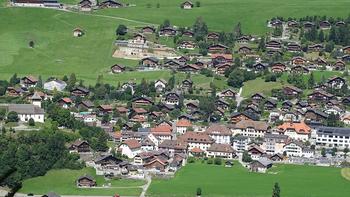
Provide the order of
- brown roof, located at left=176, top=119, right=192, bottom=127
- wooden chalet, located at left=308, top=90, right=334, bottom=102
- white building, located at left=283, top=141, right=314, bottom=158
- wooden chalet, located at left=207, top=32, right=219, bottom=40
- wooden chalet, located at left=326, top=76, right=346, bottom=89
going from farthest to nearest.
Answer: wooden chalet, located at left=207, top=32, right=219, bottom=40, wooden chalet, located at left=326, top=76, right=346, bottom=89, wooden chalet, located at left=308, top=90, right=334, bottom=102, brown roof, located at left=176, top=119, right=192, bottom=127, white building, located at left=283, top=141, right=314, bottom=158

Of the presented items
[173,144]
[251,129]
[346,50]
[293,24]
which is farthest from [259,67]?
[173,144]

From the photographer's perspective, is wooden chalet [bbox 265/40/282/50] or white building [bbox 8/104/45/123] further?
wooden chalet [bbox 265/40/282/50]

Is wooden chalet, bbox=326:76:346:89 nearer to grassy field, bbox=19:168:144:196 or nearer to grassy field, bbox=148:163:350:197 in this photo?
grassy field, bbox=148:163:350:197

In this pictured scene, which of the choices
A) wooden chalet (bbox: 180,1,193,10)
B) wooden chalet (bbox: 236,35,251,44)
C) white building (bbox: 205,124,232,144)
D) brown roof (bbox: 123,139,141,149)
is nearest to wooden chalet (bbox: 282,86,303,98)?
white building (bbox: 205,124,232,144)

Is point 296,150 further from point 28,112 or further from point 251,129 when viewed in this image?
point 28,112

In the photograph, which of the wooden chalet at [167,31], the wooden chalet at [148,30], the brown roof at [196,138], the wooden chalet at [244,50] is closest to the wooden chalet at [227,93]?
the brown roof at [196,138]
